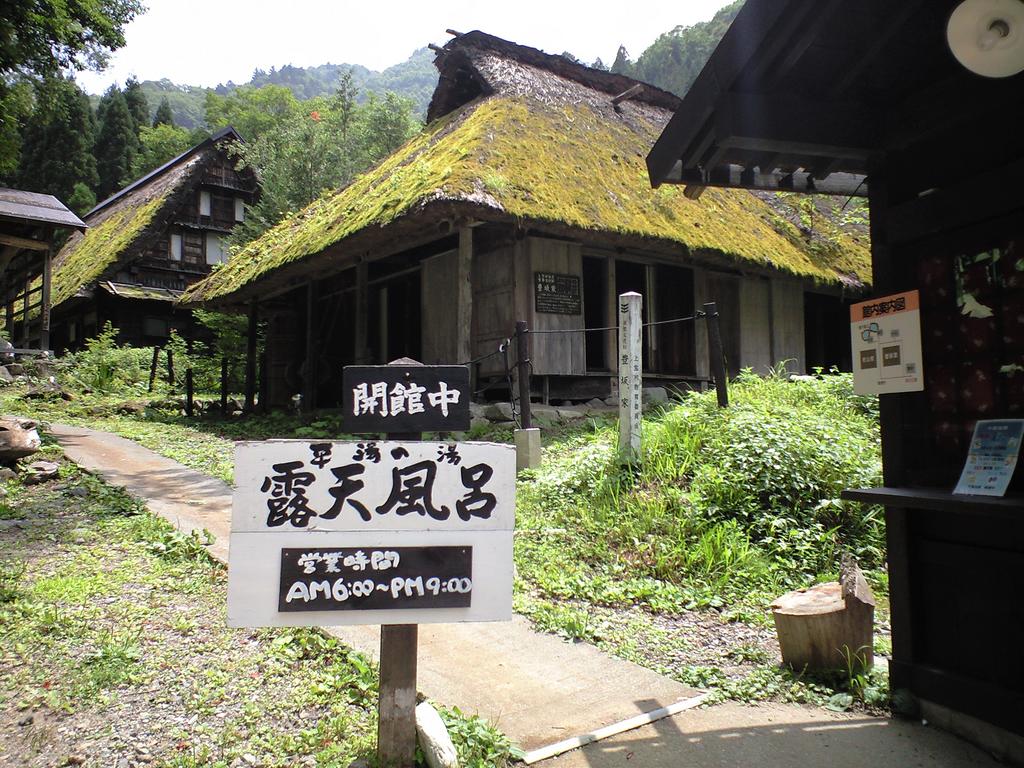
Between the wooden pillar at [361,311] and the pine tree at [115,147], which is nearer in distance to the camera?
the wooden pillar at [361,311]

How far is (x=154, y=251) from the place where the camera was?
22.0 m

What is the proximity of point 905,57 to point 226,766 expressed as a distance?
3.63m

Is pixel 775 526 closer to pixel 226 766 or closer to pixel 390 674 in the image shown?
pixel 390 674

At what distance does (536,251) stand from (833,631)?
680 centimetres

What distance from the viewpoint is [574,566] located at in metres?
4.37

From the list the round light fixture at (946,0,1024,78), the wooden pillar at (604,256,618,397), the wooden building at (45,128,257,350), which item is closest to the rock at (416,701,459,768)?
the round light fixture at (946,0,1024,78)

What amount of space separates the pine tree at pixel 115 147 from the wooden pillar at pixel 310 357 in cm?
2675

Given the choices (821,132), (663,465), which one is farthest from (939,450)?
(663,465)

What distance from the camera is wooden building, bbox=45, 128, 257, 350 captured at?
2098cm

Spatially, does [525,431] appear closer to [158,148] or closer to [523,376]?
[523,376]

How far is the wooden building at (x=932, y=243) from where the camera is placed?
2465mm

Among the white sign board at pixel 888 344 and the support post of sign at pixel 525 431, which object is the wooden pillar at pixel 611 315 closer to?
the support post of sign at pixel 525 431

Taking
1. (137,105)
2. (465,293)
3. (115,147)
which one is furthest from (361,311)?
(137,105)

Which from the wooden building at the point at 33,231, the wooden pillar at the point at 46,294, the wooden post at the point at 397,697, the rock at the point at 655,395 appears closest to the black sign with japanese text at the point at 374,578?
the wooden post at the point at 397,697
